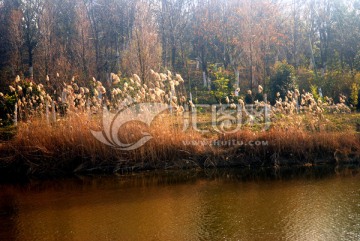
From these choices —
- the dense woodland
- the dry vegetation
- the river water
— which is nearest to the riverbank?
the dry vegetation

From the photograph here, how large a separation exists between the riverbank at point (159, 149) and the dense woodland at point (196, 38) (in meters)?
7.71

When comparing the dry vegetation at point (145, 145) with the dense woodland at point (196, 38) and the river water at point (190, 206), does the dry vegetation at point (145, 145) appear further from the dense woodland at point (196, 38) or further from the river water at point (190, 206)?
the dense woodland at point (196, 38)

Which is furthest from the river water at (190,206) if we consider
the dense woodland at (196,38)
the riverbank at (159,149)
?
the dense woodland at (196,38)

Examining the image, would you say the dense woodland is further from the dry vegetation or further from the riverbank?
the riverbank

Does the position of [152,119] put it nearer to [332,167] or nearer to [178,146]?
[178,146]

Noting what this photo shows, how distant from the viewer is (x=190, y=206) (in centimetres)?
739

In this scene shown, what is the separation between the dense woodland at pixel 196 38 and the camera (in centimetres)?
2061

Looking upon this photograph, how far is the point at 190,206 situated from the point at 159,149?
132 inches

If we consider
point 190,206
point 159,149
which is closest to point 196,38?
point 159,149

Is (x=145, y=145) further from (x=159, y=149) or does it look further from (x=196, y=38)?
(x=196, y=38)

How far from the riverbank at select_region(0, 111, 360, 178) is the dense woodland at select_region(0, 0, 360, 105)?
7715 mm

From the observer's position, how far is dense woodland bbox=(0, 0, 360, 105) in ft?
67.6

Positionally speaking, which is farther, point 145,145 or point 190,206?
point 145,145

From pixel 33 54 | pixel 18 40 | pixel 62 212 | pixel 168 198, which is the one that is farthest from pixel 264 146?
pixel 33 54
